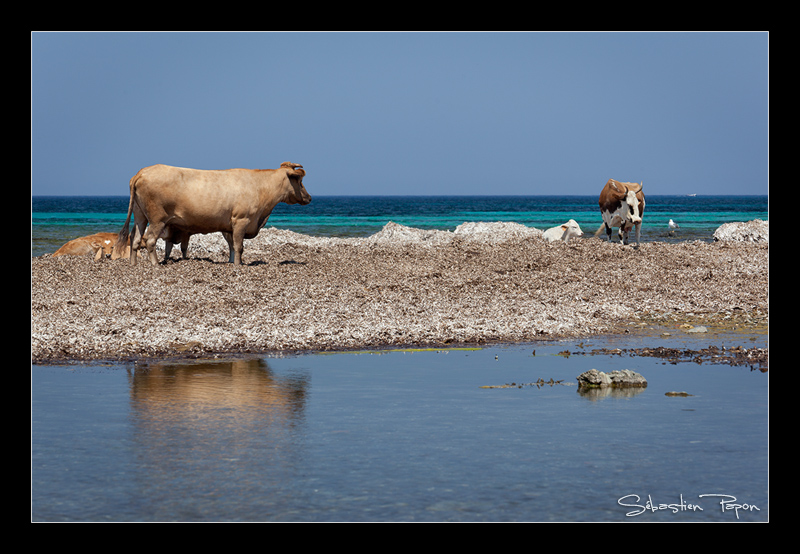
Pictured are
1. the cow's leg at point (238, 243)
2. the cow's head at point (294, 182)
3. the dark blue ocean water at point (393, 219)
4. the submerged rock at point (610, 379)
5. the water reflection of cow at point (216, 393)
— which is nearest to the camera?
the water reflection of cow at point (216, 393)

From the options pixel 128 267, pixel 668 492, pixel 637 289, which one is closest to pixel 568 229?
pixel 637 289

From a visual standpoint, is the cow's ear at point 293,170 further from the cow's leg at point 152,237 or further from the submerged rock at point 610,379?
the submerged rock at point 610,379

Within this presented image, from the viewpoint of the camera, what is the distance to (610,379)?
910 centimetres

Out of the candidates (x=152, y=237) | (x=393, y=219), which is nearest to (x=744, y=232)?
(x=152, y=237)

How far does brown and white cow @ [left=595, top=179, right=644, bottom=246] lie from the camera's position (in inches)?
1016

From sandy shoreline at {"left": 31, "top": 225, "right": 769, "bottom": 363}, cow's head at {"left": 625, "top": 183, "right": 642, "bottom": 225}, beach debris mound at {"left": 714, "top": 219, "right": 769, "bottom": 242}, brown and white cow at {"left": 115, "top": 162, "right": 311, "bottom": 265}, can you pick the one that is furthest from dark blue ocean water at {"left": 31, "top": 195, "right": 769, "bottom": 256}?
sandy shoreline at {"left": 31, "top": 225, "right": 769, "bottom": 363}

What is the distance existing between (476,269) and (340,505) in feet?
45.6

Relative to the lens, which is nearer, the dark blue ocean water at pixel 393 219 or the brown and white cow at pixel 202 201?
the brown and white cow at pixel 202 201

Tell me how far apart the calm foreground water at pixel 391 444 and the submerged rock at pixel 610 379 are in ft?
0.51

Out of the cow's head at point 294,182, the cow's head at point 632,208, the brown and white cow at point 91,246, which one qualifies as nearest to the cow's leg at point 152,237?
the cow's head at point 294,182

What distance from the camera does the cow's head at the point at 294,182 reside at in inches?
817

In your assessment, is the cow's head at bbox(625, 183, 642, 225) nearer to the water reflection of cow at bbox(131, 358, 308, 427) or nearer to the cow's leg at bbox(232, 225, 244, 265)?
the cow's leg at bbox(232, 225, 244, 265)

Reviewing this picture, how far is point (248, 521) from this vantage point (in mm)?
5316

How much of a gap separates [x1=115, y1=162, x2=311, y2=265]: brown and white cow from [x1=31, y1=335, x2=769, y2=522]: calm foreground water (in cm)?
973
